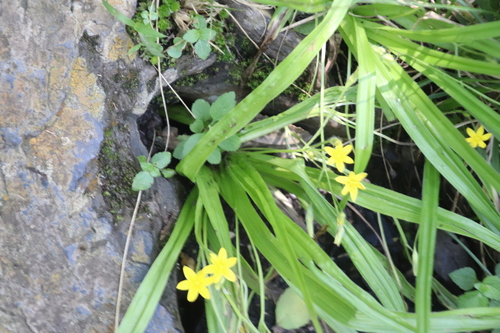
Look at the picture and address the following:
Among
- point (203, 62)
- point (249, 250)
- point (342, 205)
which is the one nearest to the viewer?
point (342, 205)

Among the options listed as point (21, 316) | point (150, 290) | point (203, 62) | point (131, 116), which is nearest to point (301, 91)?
point (203, 62)

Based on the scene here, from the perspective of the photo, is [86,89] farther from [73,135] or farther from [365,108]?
[365,108]

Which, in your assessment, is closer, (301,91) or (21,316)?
(21,316)

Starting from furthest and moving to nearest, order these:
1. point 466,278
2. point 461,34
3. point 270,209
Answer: point 466,278 → point 270,209 → point 461,34

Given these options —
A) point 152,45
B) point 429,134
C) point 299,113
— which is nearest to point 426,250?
point 429,134

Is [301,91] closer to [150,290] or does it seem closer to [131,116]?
[131,116]

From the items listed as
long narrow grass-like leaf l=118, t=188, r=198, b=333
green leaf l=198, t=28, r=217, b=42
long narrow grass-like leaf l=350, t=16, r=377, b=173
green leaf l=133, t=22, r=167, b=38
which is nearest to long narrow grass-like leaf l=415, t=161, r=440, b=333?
long narrow grass-like leaf l=350, t=16, r=377, b=173
